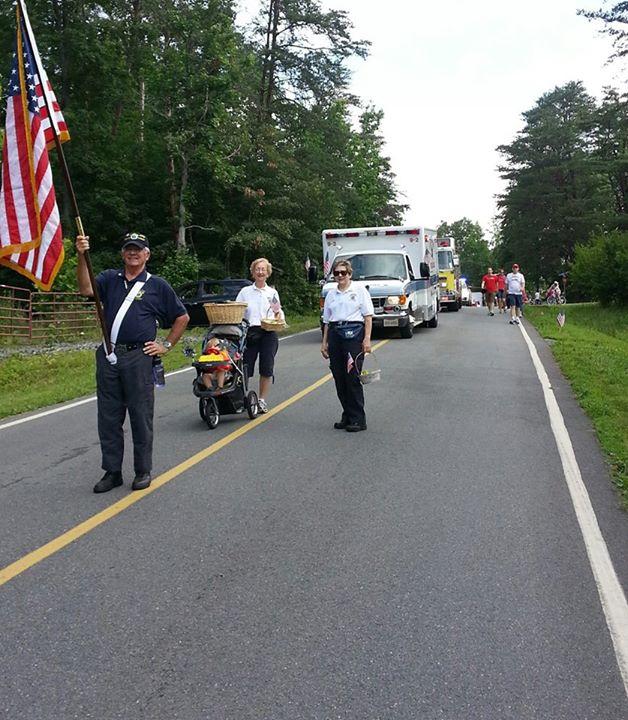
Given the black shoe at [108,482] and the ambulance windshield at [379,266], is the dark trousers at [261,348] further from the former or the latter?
the ambulance windshield at [379,266]

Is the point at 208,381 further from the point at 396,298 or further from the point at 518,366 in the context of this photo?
the point at 396,298

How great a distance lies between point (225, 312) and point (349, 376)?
5.40 feet

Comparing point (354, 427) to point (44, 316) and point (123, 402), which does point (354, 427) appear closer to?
point (123, 402)

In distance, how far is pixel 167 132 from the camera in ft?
92.0

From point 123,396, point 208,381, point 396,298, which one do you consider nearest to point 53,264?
point 123,396

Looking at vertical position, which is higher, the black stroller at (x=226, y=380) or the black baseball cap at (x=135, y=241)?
the black baseball cap at (x=135, y=241)

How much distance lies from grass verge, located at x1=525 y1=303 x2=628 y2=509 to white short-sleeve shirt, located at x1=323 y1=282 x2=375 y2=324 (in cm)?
294

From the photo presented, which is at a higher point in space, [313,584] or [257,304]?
[257,304]

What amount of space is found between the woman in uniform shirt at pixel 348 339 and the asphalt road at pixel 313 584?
43cm

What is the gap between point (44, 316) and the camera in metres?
22.6

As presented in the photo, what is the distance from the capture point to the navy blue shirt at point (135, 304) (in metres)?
6.01

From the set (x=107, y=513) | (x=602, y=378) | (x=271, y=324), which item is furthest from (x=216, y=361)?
(x=602, y=378)

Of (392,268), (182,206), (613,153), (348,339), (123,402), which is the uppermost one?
(613,153)

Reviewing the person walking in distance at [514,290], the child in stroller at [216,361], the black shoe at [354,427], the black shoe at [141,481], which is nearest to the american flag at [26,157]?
the black shoe at [141,481]
